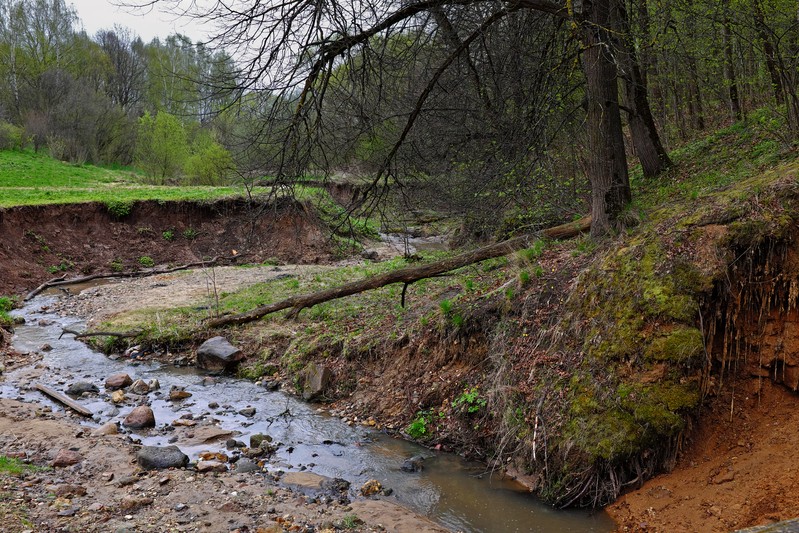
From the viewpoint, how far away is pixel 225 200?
77.0 ft

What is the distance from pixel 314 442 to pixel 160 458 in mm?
1765

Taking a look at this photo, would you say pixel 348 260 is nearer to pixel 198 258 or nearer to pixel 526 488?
pixel 198 258

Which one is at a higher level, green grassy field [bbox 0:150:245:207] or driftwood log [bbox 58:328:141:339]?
green grassy field [bbox 0:150:245:207]

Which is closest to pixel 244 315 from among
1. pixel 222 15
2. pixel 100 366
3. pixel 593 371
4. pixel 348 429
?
pixel 100 366

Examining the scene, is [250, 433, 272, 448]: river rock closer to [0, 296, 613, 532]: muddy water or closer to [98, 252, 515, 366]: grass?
[0, 296, 613, 532]: muddy water

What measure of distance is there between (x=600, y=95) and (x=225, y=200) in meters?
18.8

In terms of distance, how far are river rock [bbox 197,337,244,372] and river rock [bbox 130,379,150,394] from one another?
3.60ft

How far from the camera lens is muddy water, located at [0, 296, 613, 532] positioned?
524 centimetres

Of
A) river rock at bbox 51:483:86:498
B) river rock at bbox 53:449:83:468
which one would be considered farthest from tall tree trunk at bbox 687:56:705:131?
river rock at bbox 51:483:86:498

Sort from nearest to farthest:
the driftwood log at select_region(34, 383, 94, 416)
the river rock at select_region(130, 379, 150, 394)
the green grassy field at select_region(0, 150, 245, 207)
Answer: the driftwood log at select_region(34, 383, 94, 416) < the river rock at select_region(130, 379, 150, 394) < the green grassy field at select_region(0, 150, 245, 207)

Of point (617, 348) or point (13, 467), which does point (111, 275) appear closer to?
point (13, 467)

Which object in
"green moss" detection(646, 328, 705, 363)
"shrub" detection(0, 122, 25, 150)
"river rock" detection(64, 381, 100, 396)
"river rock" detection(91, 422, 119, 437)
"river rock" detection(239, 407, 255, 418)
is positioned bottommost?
"river rock" detection(239, 407, 255, 418)

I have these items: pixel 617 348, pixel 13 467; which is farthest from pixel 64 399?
pixel 617 348

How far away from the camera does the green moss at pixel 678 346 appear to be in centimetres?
532
